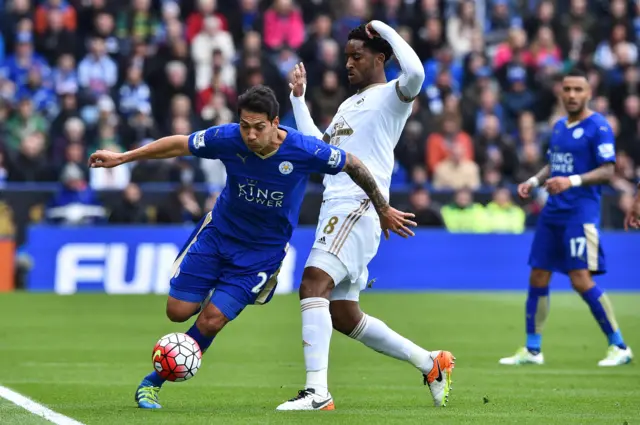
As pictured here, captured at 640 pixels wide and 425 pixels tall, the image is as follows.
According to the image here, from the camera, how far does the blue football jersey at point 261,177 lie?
29.3 ft

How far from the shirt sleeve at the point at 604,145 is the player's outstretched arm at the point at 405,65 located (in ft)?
12.0

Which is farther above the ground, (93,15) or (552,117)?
(93,15)

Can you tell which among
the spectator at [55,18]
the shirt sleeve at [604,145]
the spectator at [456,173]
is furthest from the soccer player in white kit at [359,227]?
the spectator at [55,18]

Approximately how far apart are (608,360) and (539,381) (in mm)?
1703

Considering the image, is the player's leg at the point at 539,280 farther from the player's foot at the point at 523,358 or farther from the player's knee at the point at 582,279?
the player's knee at the point at 582,279

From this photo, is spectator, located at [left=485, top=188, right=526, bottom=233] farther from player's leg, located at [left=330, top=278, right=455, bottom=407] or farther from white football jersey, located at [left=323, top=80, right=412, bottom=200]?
player's leg, located at [left=330, top=278, right=455, bottom=407]

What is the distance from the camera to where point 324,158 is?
8.84 m

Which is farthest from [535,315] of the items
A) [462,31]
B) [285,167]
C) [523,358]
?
[462,31]

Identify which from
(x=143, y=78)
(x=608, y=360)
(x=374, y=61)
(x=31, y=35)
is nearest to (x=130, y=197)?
(x=143, y=78)

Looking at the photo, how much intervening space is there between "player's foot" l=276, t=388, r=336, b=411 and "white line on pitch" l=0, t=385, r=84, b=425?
55.0 inches

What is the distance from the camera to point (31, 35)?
24.3m

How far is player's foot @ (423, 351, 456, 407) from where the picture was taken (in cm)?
936

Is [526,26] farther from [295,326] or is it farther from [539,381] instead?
[539,381]

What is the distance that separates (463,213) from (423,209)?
77 cm
